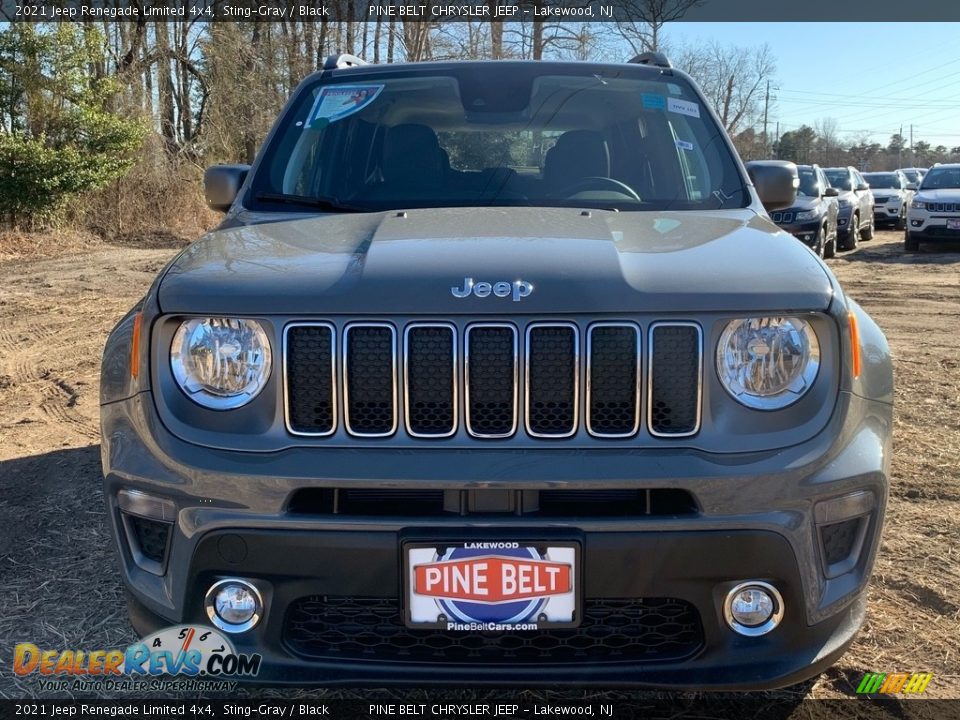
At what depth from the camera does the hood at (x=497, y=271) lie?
211 cm

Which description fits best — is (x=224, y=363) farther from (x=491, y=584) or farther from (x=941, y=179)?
(x=941, y=179)

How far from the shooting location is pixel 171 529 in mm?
2156

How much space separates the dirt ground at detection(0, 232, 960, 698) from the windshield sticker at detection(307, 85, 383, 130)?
1.97 meters

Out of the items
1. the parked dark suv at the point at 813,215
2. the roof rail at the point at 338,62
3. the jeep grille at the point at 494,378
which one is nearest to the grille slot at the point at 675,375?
the jeep grille at the point at 494,378

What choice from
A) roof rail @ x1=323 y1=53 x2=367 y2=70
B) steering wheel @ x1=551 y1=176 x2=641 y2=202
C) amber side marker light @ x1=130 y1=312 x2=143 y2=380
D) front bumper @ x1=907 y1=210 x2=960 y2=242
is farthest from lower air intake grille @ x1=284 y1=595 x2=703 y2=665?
front bumper @ x1=907 y1=210 x2=960 y2=242

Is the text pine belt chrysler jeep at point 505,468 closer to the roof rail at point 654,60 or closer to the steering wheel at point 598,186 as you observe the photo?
the steering wheel at point 598,186

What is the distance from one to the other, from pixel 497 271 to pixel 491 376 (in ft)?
0.85

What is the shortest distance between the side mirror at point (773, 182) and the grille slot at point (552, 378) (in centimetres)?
167

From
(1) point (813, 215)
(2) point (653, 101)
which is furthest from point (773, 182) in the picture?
(1) point (813, 215)

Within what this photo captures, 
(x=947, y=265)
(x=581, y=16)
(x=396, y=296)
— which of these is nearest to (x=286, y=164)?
(x=396, y=296)

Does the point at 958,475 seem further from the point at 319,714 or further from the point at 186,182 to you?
the point at 186,182

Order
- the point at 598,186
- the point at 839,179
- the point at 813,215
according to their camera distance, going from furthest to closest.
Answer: the point at 839,179
the point at 813,215
the point at 598,186

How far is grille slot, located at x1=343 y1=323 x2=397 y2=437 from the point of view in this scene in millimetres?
2129

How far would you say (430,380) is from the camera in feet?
7.01
